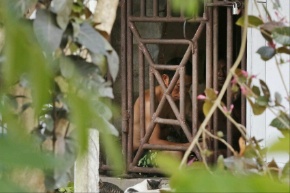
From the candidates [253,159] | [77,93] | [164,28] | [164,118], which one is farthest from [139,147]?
[77,93]

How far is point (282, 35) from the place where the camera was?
1920mm

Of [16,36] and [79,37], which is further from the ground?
[16,36]

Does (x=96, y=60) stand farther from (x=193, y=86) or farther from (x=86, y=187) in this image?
(x=193, y=86)

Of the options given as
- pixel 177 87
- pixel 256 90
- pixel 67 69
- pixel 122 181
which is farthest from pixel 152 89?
pixel 67 69

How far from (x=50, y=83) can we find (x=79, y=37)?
0.98 m

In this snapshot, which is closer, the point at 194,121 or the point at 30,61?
the point at 30,61

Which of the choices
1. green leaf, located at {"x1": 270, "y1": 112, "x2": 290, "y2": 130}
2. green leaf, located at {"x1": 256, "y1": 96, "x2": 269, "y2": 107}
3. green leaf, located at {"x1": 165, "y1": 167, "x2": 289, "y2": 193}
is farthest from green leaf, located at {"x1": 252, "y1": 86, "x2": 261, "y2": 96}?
green leaf, located at {"x1": 165, "y1": 167, "x2": 289, "y2": 193}

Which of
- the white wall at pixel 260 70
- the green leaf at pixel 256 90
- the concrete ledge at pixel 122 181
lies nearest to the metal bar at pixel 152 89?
the concrete ledge at pixel 122 181

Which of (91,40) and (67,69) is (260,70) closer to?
(91,40)

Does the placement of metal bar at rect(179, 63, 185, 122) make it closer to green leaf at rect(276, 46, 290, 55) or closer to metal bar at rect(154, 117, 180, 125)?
metal bar at rect(154, 117, 180, 125)

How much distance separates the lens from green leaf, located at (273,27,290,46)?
191 cm

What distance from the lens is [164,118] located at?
548 cm

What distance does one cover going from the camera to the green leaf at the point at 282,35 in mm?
1910

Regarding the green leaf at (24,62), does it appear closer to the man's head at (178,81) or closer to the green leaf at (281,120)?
the green leaf at (281,120)
